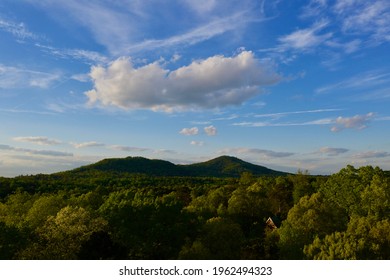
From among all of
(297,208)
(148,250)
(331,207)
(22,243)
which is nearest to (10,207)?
(22,243)

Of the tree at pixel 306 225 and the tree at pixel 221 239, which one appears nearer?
the tree at pixel 306 225

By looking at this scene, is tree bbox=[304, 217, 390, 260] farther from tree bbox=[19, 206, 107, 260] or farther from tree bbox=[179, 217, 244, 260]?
tree bbox=[19, 206, 107, 260]

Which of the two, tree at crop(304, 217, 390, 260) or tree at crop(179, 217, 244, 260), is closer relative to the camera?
tree at crop(304, 217, 390, 260)

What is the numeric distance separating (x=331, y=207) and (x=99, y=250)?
3735 cm

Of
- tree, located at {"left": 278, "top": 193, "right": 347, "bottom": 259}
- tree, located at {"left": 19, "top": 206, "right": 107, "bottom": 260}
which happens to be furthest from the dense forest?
tree, located at {"left": 19, "top": 206, "right": 107, "bottom": 260}

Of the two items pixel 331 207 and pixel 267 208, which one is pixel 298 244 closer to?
pixel 331 207

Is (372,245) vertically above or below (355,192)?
below

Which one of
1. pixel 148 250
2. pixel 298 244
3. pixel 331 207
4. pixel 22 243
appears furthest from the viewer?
pixel 331 207

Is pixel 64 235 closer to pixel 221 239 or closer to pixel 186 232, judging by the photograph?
pixel 186 232

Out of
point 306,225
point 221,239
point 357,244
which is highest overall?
point 306,225

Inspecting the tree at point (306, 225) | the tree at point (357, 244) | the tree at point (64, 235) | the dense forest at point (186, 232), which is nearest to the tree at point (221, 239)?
the dense forest at point (186, 232)

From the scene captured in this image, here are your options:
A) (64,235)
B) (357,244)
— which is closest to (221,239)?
(357,244)

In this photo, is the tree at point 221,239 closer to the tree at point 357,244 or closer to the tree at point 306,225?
the tree at point 306,225

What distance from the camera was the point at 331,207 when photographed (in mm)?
60031
